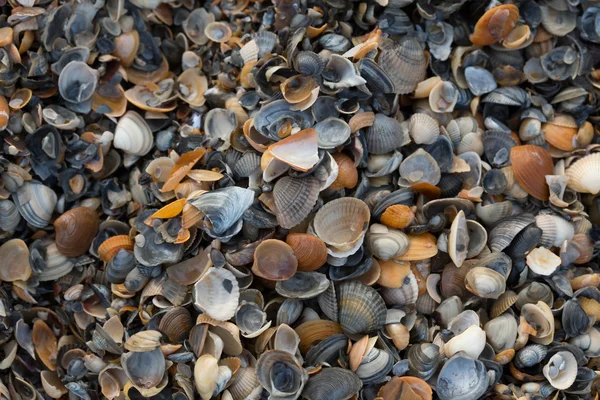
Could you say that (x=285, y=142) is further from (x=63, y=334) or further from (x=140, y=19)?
(x=63, y=334)

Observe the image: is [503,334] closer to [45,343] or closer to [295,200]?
[295,200]

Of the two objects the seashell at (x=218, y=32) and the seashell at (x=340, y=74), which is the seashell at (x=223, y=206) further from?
the seashell at (x=218, y=32)

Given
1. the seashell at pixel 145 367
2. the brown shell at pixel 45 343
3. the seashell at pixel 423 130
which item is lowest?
the brown shell at pixel 45 343

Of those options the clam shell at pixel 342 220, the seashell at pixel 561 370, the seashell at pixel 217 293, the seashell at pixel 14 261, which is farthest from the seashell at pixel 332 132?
the seashell at pixel 14 261

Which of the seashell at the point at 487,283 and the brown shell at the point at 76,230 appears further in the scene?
the brown shell at the point at 76,230

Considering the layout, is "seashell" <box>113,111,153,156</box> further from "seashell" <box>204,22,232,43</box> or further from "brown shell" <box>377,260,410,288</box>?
"brown shell" <box>377,260,410,288</box>

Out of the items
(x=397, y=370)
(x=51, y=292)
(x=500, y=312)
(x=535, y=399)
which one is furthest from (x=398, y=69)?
(x=51, y=292)
